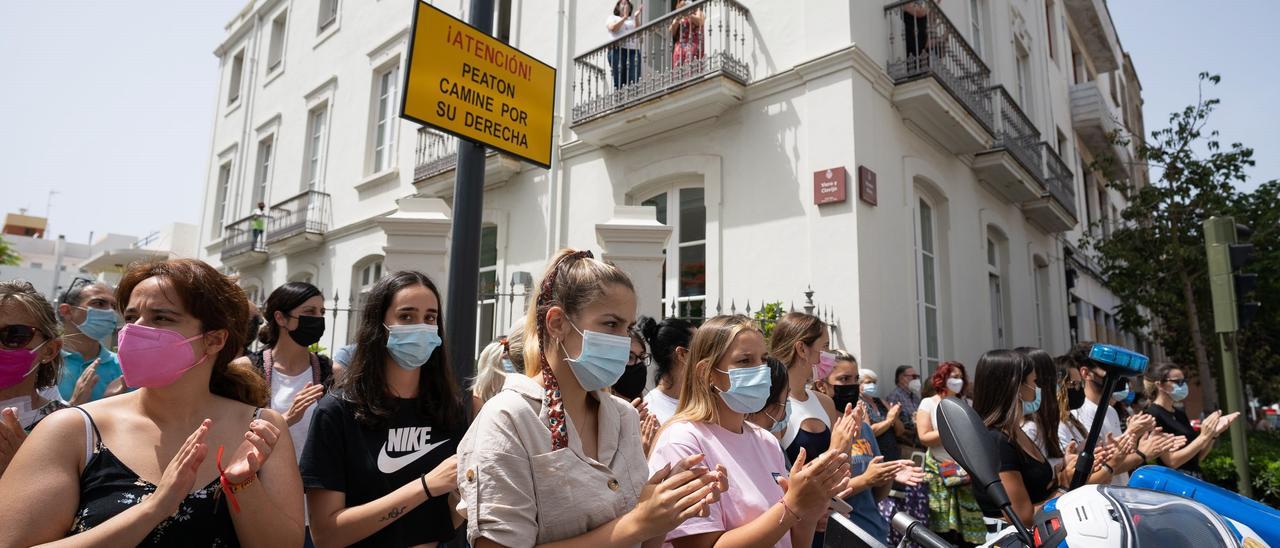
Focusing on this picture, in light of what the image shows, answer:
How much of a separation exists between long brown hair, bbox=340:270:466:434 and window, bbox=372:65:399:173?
11.8m

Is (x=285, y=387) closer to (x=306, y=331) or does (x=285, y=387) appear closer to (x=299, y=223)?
(x=306, y=331)

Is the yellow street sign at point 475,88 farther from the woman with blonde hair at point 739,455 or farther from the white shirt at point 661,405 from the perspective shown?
the woman with blonde hair at point 739,455

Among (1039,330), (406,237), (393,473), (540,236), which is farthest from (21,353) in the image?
(1039,330)

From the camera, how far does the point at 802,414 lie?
150 inches

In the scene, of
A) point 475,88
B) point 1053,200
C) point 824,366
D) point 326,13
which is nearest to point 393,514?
point 475,88

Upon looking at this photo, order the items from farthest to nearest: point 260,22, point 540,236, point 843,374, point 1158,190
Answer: point 260,22
point 1158,190
point 540,236
point 843,374

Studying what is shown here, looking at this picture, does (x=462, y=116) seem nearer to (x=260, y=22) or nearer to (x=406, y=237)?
(x=406, y=237)

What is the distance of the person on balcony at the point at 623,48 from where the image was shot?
30.9ft

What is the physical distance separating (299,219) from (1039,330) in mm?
15632

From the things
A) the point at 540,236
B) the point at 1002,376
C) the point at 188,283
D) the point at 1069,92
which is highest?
the point at 1069,92

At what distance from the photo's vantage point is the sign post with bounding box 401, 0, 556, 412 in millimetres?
3619

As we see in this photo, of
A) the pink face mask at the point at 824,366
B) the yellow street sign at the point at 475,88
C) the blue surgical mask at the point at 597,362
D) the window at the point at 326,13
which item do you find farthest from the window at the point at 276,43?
the blue surgical mask at the point at 597,362

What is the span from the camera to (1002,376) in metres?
3.49

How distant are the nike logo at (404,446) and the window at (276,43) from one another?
1921 cm
